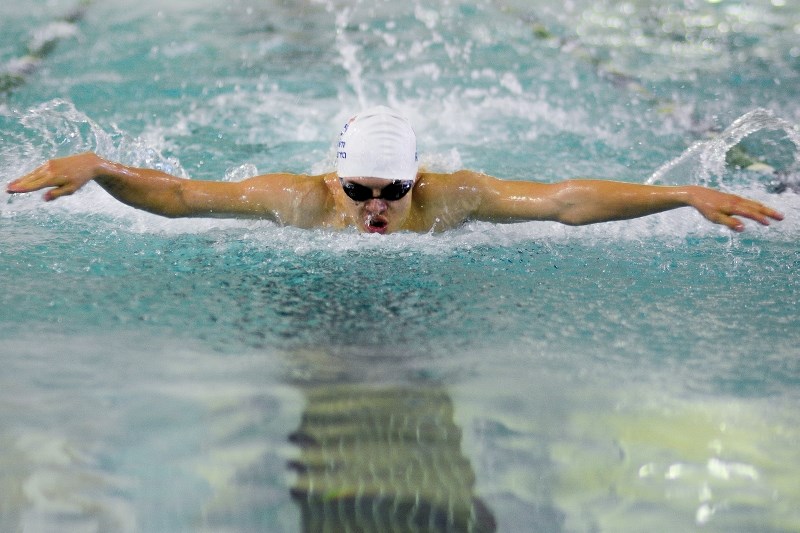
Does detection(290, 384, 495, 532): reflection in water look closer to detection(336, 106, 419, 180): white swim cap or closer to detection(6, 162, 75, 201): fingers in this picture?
detection(336, 106, 419, 180): white swim cap

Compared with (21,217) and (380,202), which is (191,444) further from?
(21,217)

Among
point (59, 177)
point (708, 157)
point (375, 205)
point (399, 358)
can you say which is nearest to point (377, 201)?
point (375, 205)

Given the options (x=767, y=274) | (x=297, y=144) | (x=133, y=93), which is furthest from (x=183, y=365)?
(x=133, y=93)

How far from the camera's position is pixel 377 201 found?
2.89 metres

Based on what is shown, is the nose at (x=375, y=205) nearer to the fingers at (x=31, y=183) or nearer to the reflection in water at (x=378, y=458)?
the reflection in water at (x=378, y=458)

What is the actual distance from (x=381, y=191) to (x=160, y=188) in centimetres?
71

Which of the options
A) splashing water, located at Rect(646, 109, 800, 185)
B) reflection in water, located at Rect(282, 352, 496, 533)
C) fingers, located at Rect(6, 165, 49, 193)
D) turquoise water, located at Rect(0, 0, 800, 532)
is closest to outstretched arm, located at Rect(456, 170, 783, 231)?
turquoise water, located at Rect(0, 0, 800, 532)

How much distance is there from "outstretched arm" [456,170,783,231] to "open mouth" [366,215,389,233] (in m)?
0.34

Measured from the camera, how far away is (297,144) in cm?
465

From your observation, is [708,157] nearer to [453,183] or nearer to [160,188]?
[453,183]

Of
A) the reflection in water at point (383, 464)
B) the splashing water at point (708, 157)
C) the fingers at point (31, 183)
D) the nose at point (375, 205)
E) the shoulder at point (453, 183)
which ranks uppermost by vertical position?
the splashing water at point (708, 157)

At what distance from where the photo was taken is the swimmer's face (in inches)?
112

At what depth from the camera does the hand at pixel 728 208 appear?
99.2 inches

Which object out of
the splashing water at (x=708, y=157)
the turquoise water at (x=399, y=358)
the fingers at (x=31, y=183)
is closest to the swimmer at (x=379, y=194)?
the fingers at (x=31, y=183)
